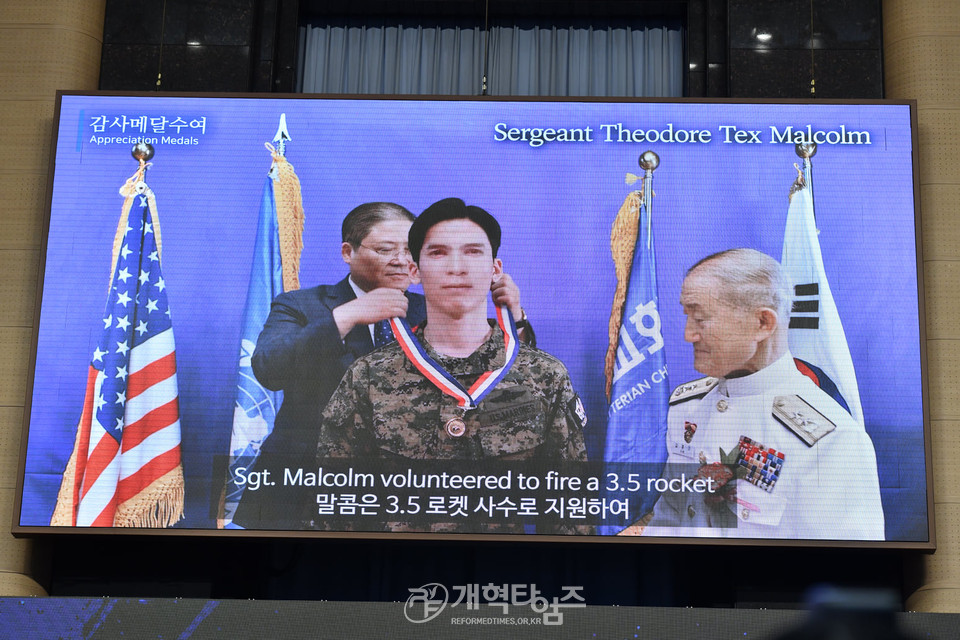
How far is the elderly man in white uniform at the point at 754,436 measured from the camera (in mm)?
5301

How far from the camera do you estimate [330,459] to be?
541 centimetres

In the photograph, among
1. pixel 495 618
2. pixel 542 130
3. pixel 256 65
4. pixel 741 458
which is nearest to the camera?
pixel 495 618

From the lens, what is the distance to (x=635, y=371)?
5.50 meters

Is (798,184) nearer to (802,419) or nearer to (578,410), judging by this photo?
(802,419)

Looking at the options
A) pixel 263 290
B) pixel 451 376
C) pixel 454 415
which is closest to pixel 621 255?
pixel 451 376

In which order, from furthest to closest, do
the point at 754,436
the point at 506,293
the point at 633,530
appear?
Result: the point at 506,293 < the point at 754,436 < the point at 633,530

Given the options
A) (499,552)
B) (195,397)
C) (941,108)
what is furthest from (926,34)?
(195,397)

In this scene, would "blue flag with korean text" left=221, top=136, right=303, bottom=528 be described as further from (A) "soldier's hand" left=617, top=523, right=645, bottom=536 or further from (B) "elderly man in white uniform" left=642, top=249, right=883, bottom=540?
(B) "elderly man in white uniform" left=642, top=249, right=883, bottom=540

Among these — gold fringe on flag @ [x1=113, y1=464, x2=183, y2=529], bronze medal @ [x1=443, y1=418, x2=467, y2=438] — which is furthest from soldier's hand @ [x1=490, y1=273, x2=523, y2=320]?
gold fringe on flag @ [x1=113, y1=464, x2=183, y2=529]

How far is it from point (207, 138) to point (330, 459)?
1750mm

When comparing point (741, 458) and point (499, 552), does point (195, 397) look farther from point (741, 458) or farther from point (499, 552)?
point (741, 458)

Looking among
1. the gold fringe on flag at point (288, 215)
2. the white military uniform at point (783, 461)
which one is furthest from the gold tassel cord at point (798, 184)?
the gold fringe on flag at point (288, 215)

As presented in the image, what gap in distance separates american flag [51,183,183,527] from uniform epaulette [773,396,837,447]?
283 centimetres

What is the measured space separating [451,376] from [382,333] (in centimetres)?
40
